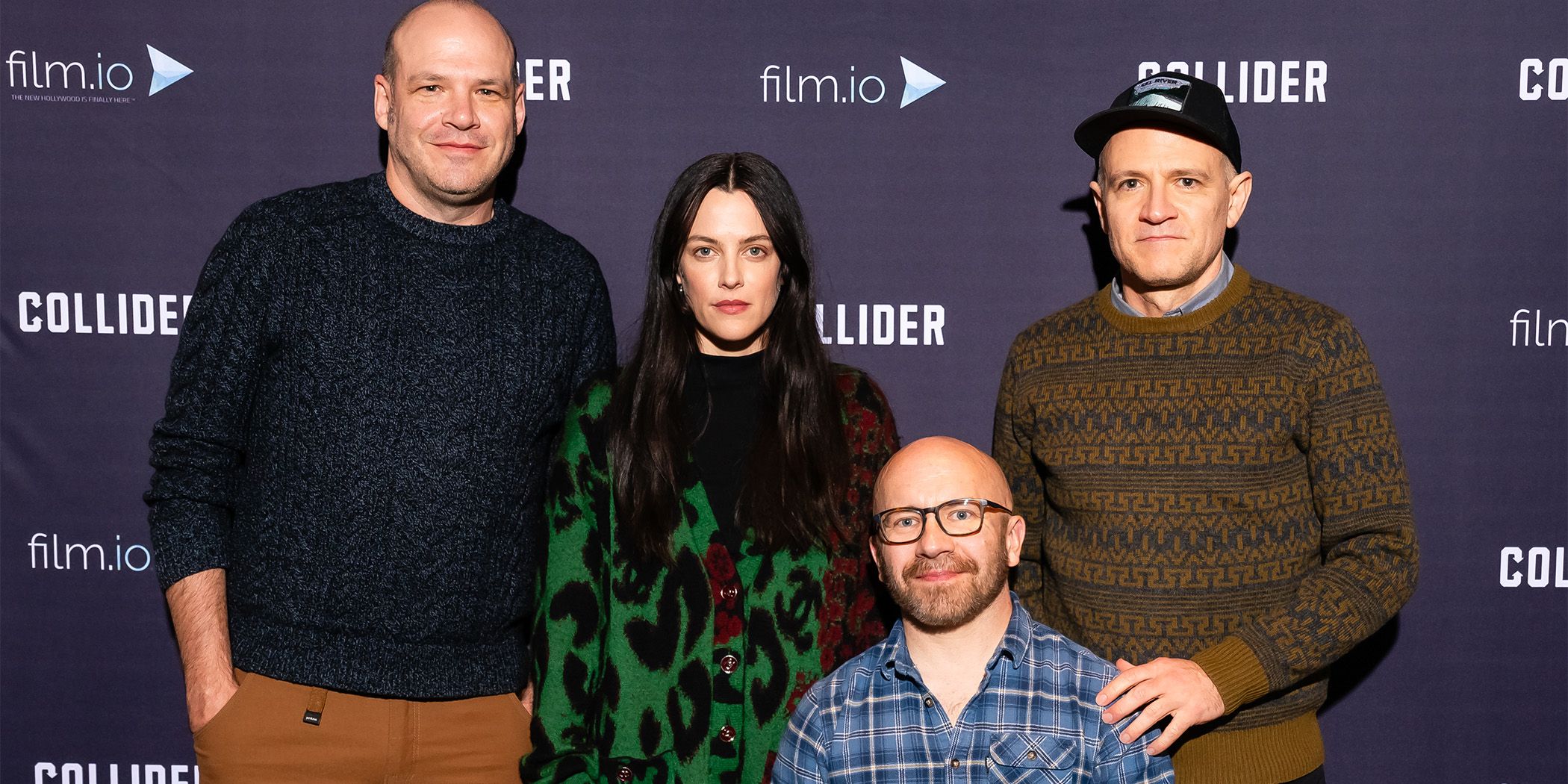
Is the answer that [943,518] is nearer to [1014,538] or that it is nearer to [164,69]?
[1014,538]

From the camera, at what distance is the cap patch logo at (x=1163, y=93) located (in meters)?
1.99

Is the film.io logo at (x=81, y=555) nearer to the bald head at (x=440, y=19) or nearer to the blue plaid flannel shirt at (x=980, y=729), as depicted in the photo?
the bald head at (x=440, y=19)

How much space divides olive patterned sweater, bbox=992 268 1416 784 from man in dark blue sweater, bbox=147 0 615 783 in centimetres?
105

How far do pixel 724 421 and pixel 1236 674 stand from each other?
95 cm

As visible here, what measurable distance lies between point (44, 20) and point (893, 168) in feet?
6.45

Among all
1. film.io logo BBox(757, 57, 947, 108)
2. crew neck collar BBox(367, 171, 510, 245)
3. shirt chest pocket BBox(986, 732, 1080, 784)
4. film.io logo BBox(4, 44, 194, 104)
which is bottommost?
shirt chest pocket BBox(986, 732, 1080, 784)

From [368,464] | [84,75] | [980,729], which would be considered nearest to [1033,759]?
[980,729]

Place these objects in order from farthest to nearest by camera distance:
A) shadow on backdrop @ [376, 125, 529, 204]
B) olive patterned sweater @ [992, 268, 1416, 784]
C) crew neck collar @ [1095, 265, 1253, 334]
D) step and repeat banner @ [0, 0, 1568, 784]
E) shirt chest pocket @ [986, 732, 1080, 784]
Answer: shadow on backdrop @ [376, 125, 529, 204] → step and repeat banner @ [0, 0, 1568, 784] → crew neck collar @ [1095, 265, 1253, 334] → olive patterned sweater @ [992, 268, 1416, 784] → shirt chest pocket @ [986, 732, 1080, 784]

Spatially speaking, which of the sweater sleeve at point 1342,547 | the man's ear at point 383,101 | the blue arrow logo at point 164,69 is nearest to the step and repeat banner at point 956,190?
the blue arrow logo at point 164,69

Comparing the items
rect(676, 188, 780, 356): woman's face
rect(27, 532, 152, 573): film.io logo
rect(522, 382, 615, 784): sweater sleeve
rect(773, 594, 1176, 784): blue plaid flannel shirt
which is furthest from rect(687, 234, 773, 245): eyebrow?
rect(27, 532, 152, 573): film.io logo

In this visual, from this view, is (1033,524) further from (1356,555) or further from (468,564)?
(468,564)

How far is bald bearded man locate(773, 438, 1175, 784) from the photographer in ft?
5.96

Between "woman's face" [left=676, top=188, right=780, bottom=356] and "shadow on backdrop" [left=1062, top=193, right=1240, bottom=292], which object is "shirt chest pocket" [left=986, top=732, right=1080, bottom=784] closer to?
"woman's face" [left=676, top=188, right=780, bottom=356]

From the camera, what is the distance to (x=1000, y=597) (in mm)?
1896
